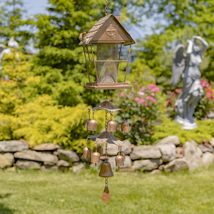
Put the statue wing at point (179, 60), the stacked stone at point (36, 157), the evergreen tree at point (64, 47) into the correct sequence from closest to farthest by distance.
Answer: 1. the stacked stone at point (36, 157)
2. the statue wing at point (179, 60)
3. the evergreen tree at point (64, 47)

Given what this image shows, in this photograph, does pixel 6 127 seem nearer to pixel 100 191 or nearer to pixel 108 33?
pixel 100 191

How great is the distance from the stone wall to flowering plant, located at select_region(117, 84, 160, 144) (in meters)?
0.41

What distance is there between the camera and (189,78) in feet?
29.3

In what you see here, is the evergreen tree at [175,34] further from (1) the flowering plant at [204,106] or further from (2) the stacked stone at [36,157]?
(2) the stacked stone at [36,157]

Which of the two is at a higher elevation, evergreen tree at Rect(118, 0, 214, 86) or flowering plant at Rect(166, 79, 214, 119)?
evergreen tree at Rect(118, 0, 214, 86)

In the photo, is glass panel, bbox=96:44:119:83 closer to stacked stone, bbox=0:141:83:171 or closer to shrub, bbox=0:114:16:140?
stacked stone, bbox=0:141:83:171

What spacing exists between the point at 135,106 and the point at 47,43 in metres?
3.32

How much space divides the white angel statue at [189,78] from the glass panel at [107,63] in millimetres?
5740

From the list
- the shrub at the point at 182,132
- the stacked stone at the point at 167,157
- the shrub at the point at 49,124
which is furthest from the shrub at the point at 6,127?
the shrub at the point at 182,132

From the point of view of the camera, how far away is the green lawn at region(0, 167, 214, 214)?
5285mm

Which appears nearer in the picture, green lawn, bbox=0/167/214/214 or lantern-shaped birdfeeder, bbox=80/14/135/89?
lantern-shaped birdfeeder, bbox=80/14/135/89

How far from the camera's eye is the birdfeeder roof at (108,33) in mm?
3039

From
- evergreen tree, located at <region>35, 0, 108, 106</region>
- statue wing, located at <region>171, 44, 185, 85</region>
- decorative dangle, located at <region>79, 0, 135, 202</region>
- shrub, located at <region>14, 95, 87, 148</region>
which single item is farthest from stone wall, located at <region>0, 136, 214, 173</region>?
decorative dangle, located at <region>79, 0, 135, 202</region>

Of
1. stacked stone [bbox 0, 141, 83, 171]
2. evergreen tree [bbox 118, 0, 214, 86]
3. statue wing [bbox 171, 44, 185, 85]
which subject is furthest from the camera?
evergreen tree [bbox 118, 0, 214, 86]
